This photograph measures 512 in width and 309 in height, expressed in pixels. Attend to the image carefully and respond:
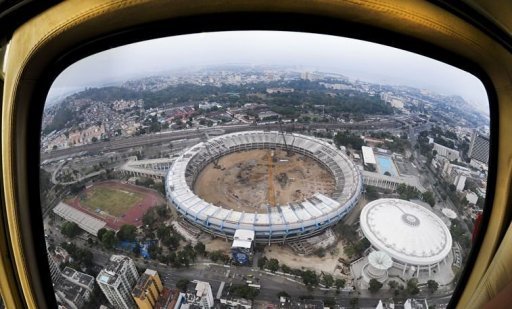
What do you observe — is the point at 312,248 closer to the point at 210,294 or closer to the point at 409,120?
the point at 210,294

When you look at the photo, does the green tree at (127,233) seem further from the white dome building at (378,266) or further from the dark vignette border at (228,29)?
the dark vignette border at (228,29)

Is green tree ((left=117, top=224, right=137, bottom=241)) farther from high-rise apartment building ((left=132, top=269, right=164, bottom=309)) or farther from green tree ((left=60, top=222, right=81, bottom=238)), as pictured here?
high-rise apartment building ((left=132, top=269, right=164, bottom=309))

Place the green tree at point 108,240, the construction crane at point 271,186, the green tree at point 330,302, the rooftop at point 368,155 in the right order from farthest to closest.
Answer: the rooftop at point 368,155 < the construction crane at point 271,186 < the green tree at point 108,240 < the green tree at point 330,302

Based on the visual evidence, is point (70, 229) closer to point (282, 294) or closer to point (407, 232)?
point (282, 294)

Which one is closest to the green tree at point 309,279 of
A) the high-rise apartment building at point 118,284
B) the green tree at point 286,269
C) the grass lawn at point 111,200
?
the green tree at point 286,269

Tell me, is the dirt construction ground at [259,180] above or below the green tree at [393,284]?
below

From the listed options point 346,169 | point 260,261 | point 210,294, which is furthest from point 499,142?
point 346,169

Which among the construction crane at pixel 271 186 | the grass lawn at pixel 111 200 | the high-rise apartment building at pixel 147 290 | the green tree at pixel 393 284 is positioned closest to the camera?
the high-rise apartment building at pixel 147 290
